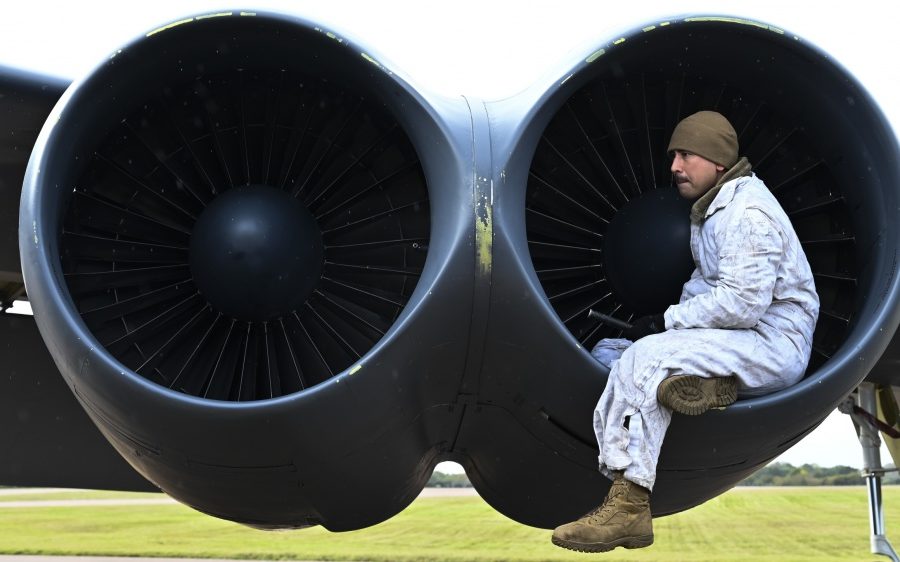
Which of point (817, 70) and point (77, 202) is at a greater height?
point (817, 70)

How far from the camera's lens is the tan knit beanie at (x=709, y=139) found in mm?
2816

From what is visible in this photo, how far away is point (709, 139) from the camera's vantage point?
2.81 m

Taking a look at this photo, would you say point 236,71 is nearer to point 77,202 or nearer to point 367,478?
point 77,202

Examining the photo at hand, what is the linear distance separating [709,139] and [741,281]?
49cm

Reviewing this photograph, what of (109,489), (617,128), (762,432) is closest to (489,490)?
(762,432)

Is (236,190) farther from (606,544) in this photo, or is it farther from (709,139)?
(606,544)

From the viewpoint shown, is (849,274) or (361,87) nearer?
(361,87)

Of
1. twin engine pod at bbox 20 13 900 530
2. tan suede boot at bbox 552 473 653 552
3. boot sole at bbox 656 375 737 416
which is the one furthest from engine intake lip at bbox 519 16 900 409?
tan suede boot at bbox 552 473 653 552

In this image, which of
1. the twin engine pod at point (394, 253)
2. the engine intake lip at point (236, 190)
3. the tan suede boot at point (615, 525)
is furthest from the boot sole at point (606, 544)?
the engine intake lip at point (236, 190)

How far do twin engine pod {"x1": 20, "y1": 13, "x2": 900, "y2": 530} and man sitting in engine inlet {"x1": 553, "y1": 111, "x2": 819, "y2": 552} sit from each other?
0.54ft

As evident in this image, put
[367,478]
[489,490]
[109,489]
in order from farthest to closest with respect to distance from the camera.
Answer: [109,489], [489,490], [367,478]

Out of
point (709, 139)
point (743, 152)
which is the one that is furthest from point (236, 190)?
point (743, 152)

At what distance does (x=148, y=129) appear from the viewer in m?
3.15

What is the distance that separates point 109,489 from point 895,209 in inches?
140
